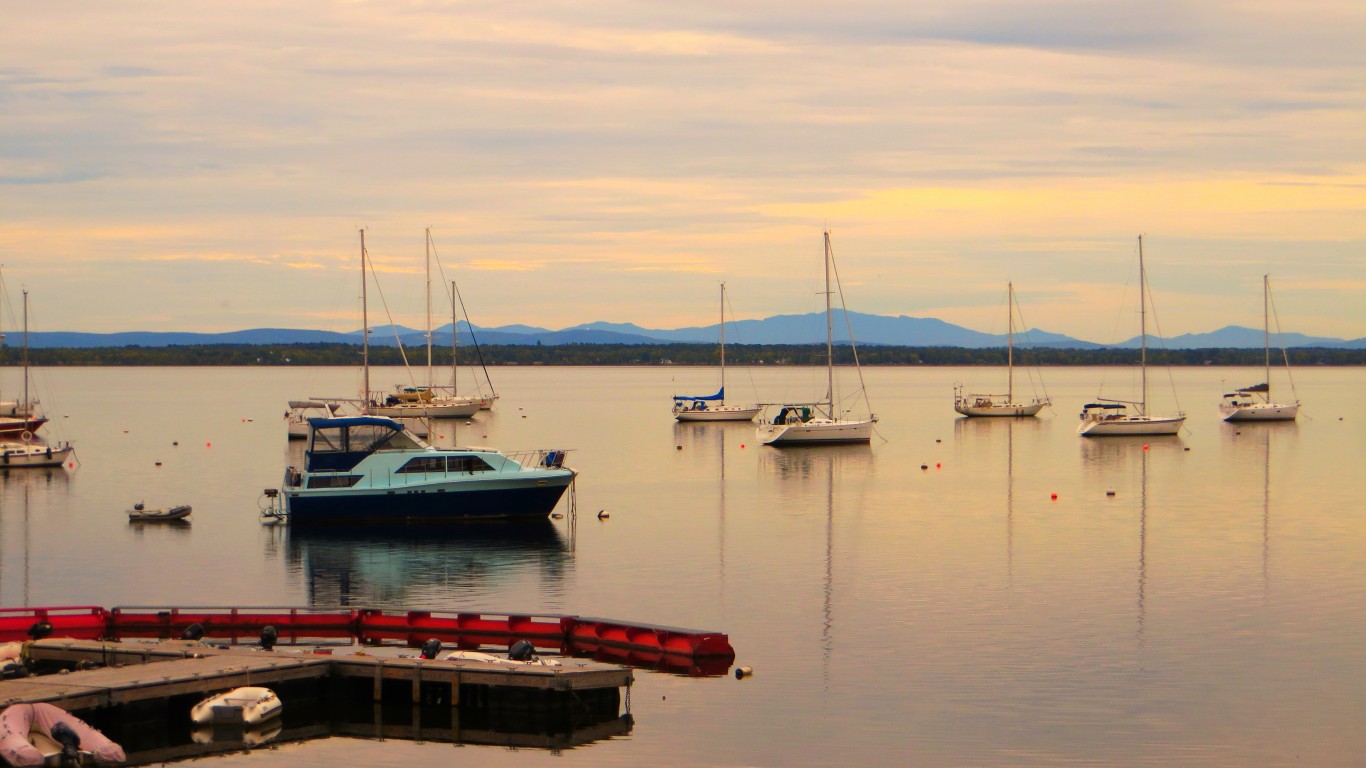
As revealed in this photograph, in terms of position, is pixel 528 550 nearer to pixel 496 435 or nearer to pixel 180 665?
pixel 180 665

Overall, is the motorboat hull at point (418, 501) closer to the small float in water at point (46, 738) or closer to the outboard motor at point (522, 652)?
the outboard motor at point (522, 652)

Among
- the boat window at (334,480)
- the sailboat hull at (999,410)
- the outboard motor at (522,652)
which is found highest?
the sailboat hull at (999,410)

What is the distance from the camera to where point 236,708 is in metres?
29.5

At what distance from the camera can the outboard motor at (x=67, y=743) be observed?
1051 inches

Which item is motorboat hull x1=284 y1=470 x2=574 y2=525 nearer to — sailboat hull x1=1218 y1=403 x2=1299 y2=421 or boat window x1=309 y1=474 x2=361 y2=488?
boat window x1=309 y1=474 x2=361 y2=488

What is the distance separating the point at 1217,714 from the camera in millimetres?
31422

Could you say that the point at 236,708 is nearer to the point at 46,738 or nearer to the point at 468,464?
the point at 46,738

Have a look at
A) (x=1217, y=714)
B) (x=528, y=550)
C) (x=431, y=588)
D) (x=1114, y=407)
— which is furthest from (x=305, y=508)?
(x=1114, y=407)

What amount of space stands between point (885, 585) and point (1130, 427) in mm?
76131

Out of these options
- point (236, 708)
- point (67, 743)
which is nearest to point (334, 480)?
point (236, 708)

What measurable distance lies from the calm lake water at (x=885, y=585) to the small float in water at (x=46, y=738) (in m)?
2.84

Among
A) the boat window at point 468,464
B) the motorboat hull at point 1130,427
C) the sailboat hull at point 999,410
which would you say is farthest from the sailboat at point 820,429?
the boat window at point 468,464

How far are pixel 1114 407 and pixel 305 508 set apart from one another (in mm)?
82653

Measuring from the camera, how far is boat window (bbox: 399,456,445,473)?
58438 millimetres
